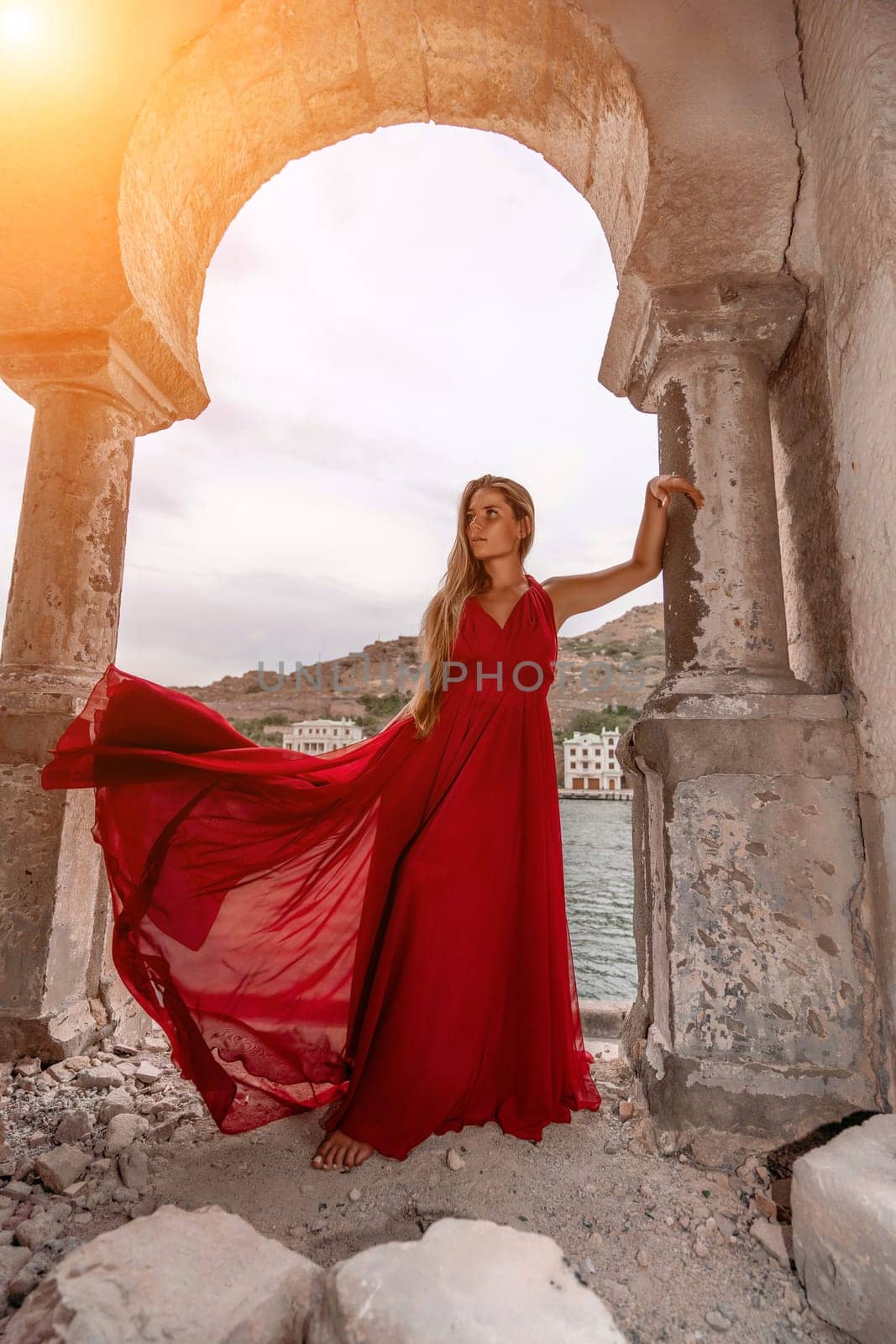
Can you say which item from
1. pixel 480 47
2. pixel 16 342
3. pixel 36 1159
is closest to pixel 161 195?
pixel 16 342

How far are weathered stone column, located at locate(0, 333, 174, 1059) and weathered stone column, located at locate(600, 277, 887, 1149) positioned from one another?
1.84 meters

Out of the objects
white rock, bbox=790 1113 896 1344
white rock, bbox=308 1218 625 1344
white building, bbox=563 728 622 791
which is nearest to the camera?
white rock, bbox=308 1218 625 1344

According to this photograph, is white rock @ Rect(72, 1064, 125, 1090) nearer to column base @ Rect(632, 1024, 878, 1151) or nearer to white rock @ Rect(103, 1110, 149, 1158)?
white rock @ Rect(103, 1110, 149, 1158)

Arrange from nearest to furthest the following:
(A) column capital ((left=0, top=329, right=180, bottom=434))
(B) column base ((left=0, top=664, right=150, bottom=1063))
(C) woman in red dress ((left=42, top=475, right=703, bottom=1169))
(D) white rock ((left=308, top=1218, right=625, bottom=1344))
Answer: (D) white rock ((left=308, top=1218, right=625, bottom=1344)) < (C) woman in red dress ((left=42, top=475, right=703, bottom=1169)) < (B) column base ((left=0, top=664, right=150, bottom=1063)) < (A) column capital ((left=0, top=329, right=180, bottom=434))

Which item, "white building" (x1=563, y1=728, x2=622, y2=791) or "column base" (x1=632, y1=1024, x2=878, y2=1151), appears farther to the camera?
"white building" (x1=563, y1=728, x2=622, y2=791)

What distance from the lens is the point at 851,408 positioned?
171 centimetres

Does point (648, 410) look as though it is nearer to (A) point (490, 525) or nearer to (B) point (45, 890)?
(A) point (490, 525)

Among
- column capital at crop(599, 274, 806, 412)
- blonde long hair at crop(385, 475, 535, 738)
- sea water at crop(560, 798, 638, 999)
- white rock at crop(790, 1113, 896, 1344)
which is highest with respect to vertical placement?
column capital at crop(599, 274, 806, 412)

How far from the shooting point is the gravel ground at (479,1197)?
118 centimetres

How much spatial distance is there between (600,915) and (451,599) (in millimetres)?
3910

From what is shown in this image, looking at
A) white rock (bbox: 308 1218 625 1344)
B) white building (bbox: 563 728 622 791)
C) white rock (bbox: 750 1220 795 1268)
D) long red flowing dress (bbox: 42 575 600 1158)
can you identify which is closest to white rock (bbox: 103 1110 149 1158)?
long red flowing dress (bbox: 42 575 600 1158)

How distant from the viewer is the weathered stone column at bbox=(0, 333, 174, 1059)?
2.15 metres

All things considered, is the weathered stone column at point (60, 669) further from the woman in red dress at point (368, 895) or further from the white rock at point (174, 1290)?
the white rock at point (174, 1290)

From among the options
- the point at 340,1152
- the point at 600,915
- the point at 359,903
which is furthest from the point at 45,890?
the point at 600,915
